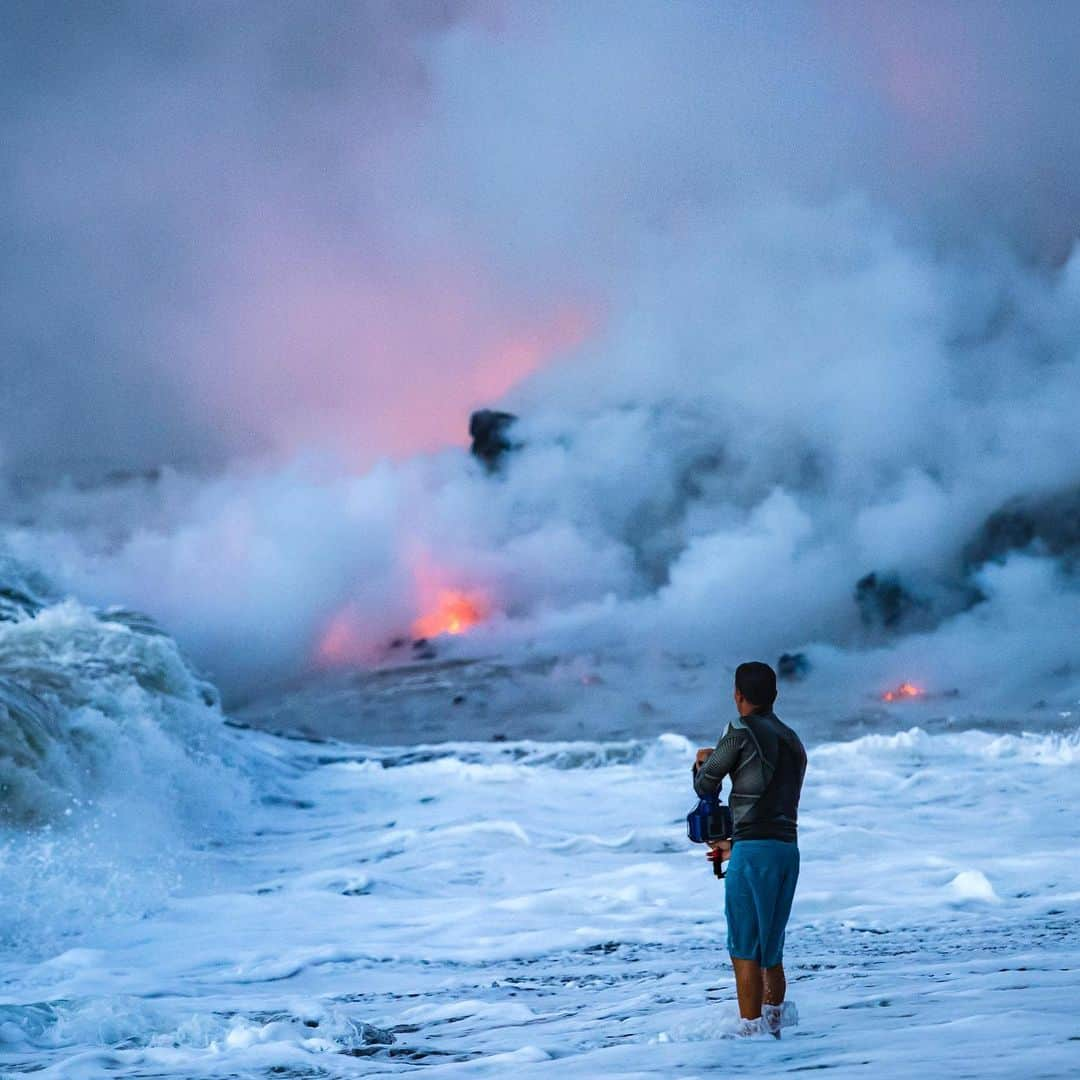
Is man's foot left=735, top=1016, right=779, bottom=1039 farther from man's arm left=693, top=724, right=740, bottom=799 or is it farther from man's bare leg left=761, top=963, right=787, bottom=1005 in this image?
man's arm left=693, top=724, right=740, bottom=799

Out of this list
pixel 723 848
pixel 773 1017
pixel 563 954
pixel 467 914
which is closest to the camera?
pixel 723 848

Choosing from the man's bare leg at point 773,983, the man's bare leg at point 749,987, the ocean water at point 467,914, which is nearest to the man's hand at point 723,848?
the man's bare leg at point 749,987

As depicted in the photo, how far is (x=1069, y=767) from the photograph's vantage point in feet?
80.2

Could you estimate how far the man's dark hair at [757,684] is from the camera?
5.28m

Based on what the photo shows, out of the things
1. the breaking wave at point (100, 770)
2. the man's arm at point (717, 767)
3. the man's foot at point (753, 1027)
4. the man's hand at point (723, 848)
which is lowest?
the man's foot at point (753, 1027)

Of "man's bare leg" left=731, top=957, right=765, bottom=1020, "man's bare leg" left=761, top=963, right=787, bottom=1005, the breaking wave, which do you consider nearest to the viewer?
"man's bare leg" left=731, top=957, right=765, bottom=1020

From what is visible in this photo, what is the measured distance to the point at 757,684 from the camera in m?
5.30

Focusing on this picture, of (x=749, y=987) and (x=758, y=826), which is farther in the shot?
(x=749, y=987)

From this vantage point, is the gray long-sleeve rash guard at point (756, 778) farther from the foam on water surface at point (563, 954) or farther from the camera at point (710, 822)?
the foam on water surface at point (563, 954)

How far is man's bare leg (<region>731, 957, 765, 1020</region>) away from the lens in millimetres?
5230

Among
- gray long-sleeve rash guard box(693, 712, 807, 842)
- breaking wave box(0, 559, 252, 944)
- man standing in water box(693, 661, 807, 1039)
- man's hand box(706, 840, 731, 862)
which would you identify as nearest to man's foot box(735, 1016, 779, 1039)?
man standing in water box(693, 661, 807, 1039)

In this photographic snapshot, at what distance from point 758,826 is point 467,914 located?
281 inches

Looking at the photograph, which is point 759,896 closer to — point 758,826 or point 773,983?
point 758,826

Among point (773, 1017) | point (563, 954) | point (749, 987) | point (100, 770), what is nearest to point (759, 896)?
point (749, 987)
